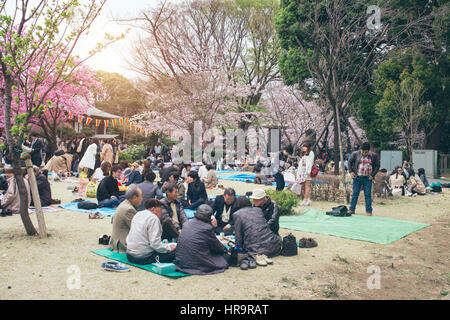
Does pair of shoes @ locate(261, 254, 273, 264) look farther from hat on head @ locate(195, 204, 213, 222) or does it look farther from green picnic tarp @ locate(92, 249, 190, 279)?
green picnic tarp @ locate(92, 249, 190, 279)

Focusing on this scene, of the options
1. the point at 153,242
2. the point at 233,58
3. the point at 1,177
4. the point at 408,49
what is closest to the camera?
the point at 153,242

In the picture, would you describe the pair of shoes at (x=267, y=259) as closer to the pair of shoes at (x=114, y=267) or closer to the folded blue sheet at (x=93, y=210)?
the pair of shoes at (x=114, y=267)

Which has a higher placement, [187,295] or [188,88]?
[188,88]

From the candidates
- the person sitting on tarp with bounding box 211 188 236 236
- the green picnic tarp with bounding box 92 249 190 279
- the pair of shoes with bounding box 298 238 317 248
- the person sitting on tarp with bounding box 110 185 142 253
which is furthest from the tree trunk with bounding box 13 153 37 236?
the pair of shoes with bounding box 298 238 317 248

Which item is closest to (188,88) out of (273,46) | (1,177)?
(273,46)

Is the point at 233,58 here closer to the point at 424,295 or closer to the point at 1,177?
the point at 1,177

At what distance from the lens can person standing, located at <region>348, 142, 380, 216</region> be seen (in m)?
9.63

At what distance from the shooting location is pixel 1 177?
35.5ft

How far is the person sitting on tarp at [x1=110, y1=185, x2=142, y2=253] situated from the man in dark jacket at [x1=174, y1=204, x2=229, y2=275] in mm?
1069

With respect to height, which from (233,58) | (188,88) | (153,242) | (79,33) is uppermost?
(233,58)

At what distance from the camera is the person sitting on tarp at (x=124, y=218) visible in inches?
231

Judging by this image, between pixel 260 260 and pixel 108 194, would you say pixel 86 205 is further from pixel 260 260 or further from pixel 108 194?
pixel 260 260
